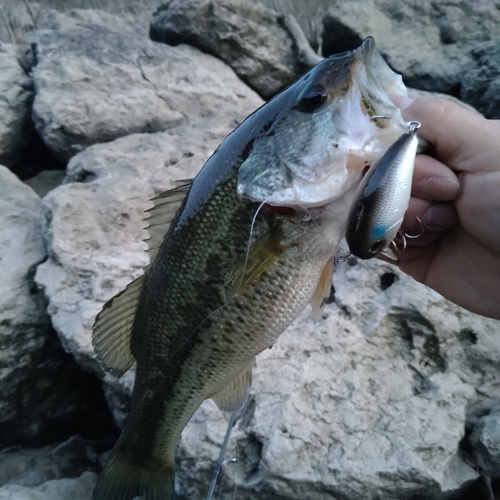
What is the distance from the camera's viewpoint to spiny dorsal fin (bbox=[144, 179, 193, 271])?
1.21 meters

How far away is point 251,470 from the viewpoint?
1677 mm

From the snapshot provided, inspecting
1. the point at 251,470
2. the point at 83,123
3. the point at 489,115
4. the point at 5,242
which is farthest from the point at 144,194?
the point at 489,115

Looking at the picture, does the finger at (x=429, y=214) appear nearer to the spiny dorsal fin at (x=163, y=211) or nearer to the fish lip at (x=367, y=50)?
the fish lip at (x=367, y=50)

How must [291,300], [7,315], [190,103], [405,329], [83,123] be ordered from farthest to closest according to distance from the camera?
[190,103] < [83,123] < [7,315] < [405,329] < [291,300]

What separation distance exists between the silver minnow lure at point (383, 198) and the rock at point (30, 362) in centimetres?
189

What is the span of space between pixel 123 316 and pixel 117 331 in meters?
0.05

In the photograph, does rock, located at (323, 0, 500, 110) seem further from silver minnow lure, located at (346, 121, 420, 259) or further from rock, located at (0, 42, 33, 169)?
silver minnow lure, located at (346, 121, 420, 259)

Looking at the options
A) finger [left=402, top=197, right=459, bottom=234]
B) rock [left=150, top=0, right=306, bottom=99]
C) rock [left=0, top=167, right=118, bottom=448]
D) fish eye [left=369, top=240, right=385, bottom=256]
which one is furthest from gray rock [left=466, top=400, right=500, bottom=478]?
rock [left=150, top=0, right=306, bottom=99]

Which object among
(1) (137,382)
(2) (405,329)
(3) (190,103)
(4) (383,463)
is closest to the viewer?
(1) (137,382)

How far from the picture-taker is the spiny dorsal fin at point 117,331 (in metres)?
1.29

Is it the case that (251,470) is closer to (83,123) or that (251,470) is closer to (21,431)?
(21,431)

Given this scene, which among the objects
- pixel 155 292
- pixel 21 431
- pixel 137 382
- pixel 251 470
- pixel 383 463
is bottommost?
pixel 21 431

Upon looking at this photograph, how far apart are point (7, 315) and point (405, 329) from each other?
76.7 inches

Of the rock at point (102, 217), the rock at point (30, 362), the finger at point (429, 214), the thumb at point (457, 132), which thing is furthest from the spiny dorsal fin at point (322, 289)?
the rock at point (30, 362)
